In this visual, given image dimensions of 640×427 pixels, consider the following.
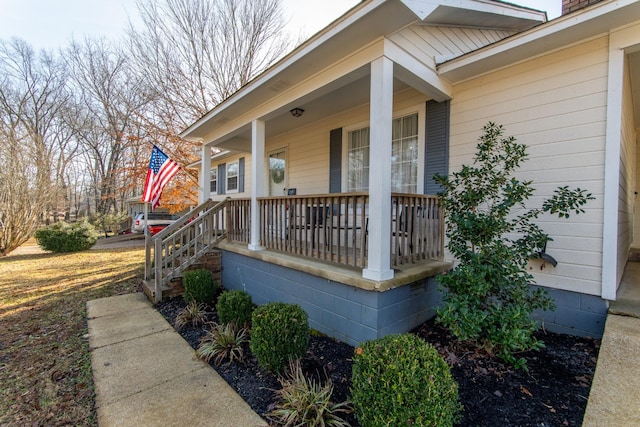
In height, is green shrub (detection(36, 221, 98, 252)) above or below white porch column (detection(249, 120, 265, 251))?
below

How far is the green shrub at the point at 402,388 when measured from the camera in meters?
1.64

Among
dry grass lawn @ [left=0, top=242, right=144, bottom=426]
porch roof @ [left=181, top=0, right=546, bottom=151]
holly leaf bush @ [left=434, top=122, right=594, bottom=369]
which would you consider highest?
porch roof @ [left=181, top=0, right=546, bottom=151]

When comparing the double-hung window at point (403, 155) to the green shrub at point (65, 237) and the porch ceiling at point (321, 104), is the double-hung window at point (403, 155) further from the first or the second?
the green shrub at point (65, 237)

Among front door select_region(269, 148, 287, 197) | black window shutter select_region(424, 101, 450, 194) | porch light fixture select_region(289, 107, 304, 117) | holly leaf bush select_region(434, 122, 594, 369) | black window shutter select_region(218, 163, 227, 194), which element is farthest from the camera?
black window shutter select_region(218, 163, 227, 194)

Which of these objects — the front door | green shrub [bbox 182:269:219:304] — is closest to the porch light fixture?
the front door

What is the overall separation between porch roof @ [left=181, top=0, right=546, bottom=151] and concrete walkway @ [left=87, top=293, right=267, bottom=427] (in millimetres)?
3509

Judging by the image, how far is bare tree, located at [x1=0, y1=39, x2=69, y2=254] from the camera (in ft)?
32.2

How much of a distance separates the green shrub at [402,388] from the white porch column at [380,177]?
1.13m

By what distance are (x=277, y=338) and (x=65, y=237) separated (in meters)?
12.0

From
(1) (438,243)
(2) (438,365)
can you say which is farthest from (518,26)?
(2) (438,365)

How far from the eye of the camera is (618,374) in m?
1.99

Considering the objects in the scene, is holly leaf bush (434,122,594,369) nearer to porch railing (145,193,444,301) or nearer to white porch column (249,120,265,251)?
porch railing (145,193,444,301)

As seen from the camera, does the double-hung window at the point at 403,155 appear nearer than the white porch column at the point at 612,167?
No

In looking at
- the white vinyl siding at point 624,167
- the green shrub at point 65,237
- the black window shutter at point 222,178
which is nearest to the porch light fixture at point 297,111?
the white vinyl siding at point 624,167
